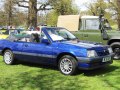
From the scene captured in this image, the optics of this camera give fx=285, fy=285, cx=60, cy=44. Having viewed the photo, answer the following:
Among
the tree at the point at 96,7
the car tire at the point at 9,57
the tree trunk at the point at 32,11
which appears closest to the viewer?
the car tire at the point at 9,57

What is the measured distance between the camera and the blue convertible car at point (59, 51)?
8625mm

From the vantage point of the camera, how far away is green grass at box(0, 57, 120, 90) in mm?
7410

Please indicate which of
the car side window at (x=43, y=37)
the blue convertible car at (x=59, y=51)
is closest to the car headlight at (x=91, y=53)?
the blue convertible car at (x=59, y=51)

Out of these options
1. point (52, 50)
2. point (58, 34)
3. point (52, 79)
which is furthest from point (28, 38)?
point (52, 79)

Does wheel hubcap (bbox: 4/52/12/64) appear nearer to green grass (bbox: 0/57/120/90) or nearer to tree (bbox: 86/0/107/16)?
green grass (bbox: 0/57/120/90)

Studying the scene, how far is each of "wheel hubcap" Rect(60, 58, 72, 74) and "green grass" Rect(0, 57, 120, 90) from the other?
211 mm

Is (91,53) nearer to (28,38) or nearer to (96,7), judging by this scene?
(28,38)

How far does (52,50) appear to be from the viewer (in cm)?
925

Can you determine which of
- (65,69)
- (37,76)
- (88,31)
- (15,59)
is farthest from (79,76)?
(88,31)

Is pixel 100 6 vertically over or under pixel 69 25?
over

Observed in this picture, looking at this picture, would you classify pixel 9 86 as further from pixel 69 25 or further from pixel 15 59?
pixel 69 25

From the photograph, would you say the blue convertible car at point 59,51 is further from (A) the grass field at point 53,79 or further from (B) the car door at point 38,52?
(A) the grass field at point 53,79

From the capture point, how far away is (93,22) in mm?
13461

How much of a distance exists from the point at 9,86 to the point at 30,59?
2585 mm
